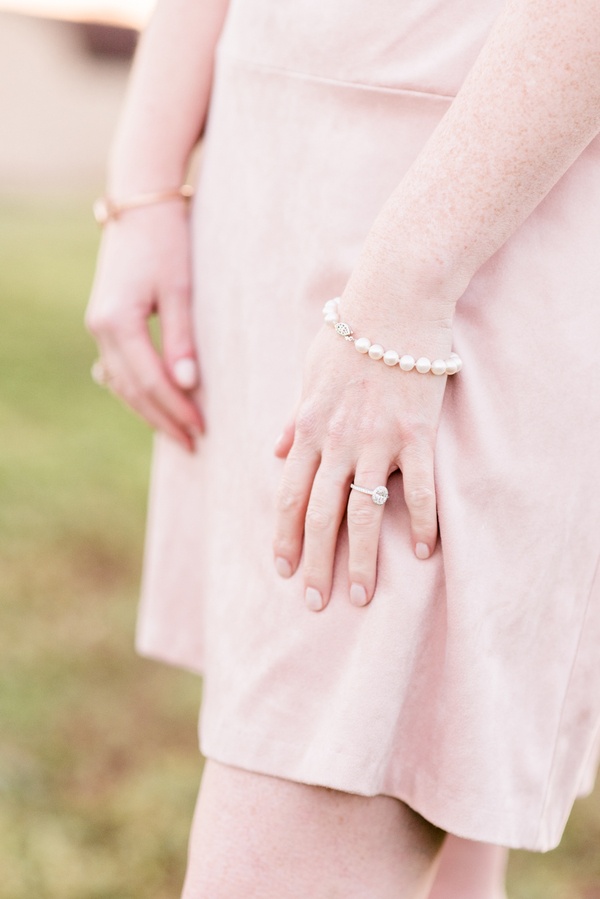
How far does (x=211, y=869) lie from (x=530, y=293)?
669mm

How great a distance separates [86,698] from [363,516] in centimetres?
167

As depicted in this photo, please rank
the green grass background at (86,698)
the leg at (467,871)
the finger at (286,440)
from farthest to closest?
the green grass background at (86,698), the leg at (467,871), the finger at (286,440)

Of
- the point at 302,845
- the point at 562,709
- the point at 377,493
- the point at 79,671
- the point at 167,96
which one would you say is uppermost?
the point at 167,96

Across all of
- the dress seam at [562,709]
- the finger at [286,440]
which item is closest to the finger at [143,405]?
the finger at [286,440]

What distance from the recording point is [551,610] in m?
1.04

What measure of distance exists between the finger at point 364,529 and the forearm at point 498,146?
0.60ft

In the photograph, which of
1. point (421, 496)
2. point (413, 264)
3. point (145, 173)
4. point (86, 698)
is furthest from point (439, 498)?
point (86, 698)

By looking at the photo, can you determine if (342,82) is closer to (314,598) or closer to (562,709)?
(314,598)

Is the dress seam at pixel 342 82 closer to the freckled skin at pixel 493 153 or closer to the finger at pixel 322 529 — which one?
the freckled skin at pixel 493 153

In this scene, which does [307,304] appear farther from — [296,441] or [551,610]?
[551,610]

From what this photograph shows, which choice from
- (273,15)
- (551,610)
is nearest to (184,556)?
(551,610)

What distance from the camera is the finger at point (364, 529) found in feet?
3.26

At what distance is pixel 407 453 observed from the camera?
99 centimetres

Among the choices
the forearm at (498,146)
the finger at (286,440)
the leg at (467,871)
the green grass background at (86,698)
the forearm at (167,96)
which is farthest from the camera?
the green grass background at (86,698)
